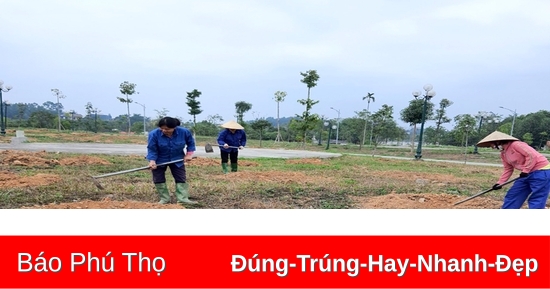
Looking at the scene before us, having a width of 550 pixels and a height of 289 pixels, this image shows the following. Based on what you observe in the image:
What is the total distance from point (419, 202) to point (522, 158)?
147 cm

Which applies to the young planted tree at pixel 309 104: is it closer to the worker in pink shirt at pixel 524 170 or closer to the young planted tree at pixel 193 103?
the young planted tree at pixel 193 103

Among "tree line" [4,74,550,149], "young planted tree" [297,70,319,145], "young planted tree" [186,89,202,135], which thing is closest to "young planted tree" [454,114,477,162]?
"tree line" [4,74,550,149]

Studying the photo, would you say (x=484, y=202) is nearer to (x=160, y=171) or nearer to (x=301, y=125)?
(x=160, y=171)

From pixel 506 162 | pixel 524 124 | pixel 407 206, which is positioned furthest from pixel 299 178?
pixel 524 124

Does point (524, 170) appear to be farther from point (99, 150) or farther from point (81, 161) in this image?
point (99, 150)

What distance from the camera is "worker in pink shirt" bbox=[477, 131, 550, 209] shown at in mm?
3881

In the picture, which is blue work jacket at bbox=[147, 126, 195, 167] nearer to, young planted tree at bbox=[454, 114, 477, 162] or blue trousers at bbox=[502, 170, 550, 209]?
blue trousers at bbox=[502, 170, 550, 209]

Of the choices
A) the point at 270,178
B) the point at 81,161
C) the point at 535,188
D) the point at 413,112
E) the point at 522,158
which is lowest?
the point at 81,161

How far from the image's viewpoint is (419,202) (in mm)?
5059

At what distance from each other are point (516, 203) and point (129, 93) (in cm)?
2932

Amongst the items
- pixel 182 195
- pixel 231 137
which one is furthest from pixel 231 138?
pixel 182 195

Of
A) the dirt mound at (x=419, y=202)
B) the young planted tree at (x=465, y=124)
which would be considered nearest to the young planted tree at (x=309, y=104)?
the young planted tree at (x=465, y=124)

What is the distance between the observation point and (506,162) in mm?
4156

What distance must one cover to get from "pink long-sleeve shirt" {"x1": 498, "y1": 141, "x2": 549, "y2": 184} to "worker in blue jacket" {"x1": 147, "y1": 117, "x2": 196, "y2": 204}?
378 centimetres
